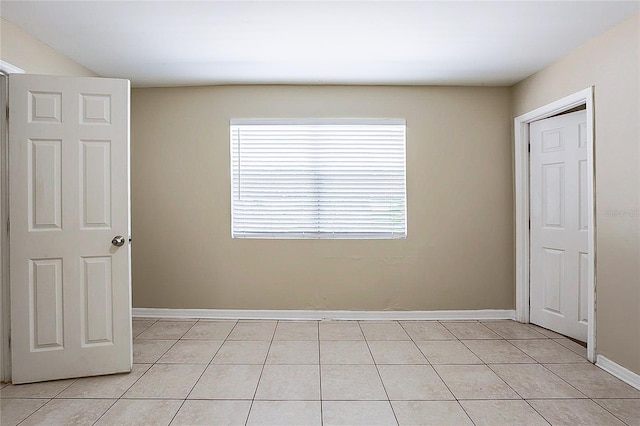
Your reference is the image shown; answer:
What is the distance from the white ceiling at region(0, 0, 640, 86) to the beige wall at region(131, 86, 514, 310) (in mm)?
314

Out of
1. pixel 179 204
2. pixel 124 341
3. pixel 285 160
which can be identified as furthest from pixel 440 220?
pixel 124 341

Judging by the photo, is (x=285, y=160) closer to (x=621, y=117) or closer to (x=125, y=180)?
(x=125, y=180)

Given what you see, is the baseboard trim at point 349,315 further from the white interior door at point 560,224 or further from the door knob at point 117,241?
the door knob at point 117,241

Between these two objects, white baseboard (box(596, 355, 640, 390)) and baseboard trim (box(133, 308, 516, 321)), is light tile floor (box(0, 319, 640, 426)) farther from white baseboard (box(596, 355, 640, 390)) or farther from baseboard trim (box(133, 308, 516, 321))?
baseboard trim (box(133, 308, 516, 321))

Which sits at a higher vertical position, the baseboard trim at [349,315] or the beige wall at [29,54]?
the beige wall at [29,54]

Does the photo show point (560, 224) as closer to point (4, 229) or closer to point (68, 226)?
point (68, 226)

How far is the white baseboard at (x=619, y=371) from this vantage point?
268cm

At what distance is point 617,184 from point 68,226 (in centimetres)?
393

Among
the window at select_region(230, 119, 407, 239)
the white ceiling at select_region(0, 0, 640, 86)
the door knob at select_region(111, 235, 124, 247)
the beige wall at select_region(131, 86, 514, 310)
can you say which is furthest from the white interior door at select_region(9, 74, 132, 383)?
the window at select_region(230, 119, 407, 239)

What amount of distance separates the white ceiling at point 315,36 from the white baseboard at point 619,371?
8.05ft

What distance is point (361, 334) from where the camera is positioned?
3.79 m

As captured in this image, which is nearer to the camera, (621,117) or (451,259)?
(621,117)

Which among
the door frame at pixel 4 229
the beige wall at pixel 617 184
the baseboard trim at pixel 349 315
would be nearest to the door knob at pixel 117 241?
the door frame at pixel 4 229

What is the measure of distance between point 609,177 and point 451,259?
172cm
